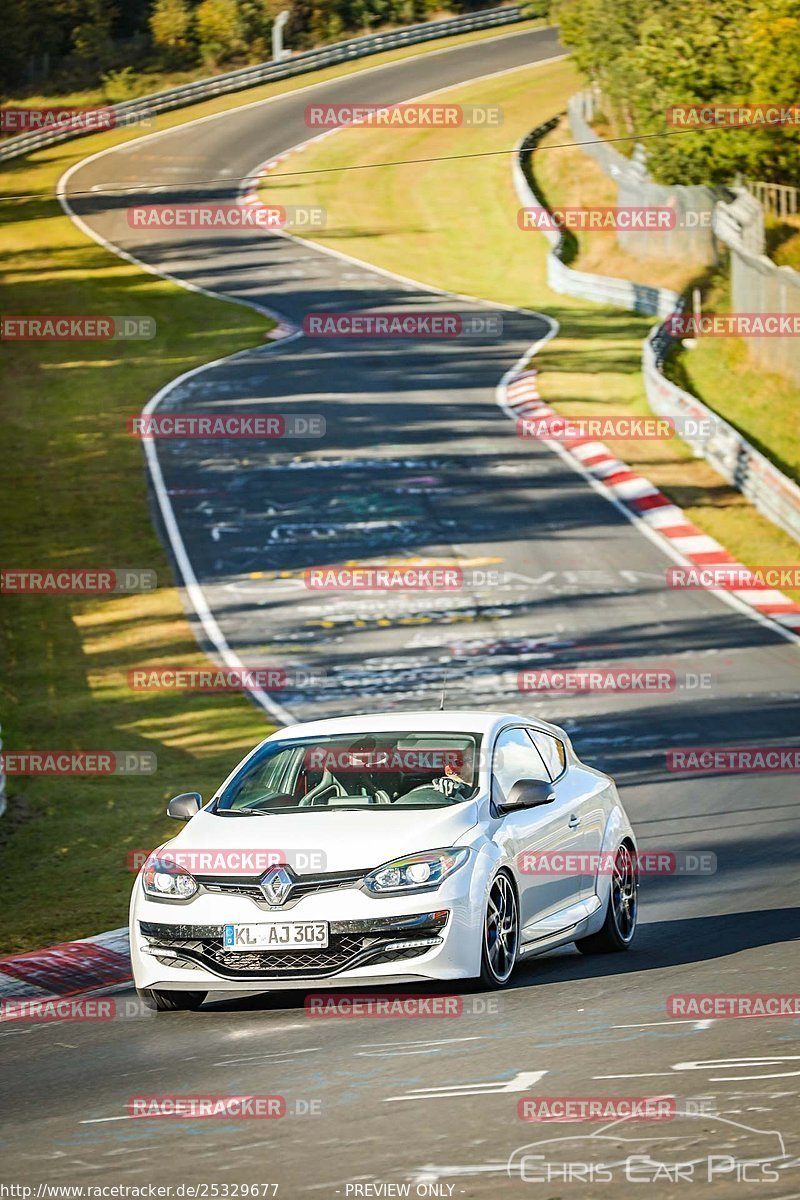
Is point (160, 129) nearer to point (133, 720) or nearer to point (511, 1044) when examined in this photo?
point (133, 720)

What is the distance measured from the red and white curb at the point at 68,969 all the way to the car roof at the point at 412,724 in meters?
1.79

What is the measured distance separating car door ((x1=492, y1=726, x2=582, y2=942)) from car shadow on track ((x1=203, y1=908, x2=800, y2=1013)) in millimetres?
388

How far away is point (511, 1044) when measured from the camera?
8.22 metres

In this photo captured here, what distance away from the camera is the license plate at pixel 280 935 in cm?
906

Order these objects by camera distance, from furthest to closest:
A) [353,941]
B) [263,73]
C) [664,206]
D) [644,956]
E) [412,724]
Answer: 1. [263,73]
2. [664,206]
3. [644,956]
4. [412,724]
5. [353,941]

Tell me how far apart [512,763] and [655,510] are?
68.9ft

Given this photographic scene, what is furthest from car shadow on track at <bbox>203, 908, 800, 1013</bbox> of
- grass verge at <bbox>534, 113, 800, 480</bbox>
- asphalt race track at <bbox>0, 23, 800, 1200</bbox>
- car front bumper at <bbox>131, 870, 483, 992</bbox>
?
grass verge at <bbox>534, 113, 800, 480</bbox>

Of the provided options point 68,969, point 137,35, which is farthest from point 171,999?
point 137,35

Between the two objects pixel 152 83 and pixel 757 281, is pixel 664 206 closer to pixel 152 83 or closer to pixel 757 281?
pixel 757 281

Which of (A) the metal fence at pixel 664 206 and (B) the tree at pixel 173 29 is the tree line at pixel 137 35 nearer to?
(B) the tree at pixel 173 29

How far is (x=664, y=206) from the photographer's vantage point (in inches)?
1950

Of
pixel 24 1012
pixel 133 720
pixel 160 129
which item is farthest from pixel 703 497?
pixel 160 129

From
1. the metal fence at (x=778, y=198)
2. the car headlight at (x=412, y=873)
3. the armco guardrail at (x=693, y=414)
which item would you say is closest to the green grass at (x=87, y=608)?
the car headlight at (x=412, y=873)

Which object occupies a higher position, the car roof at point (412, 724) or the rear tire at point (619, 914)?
the car roof at point (412, 724)
